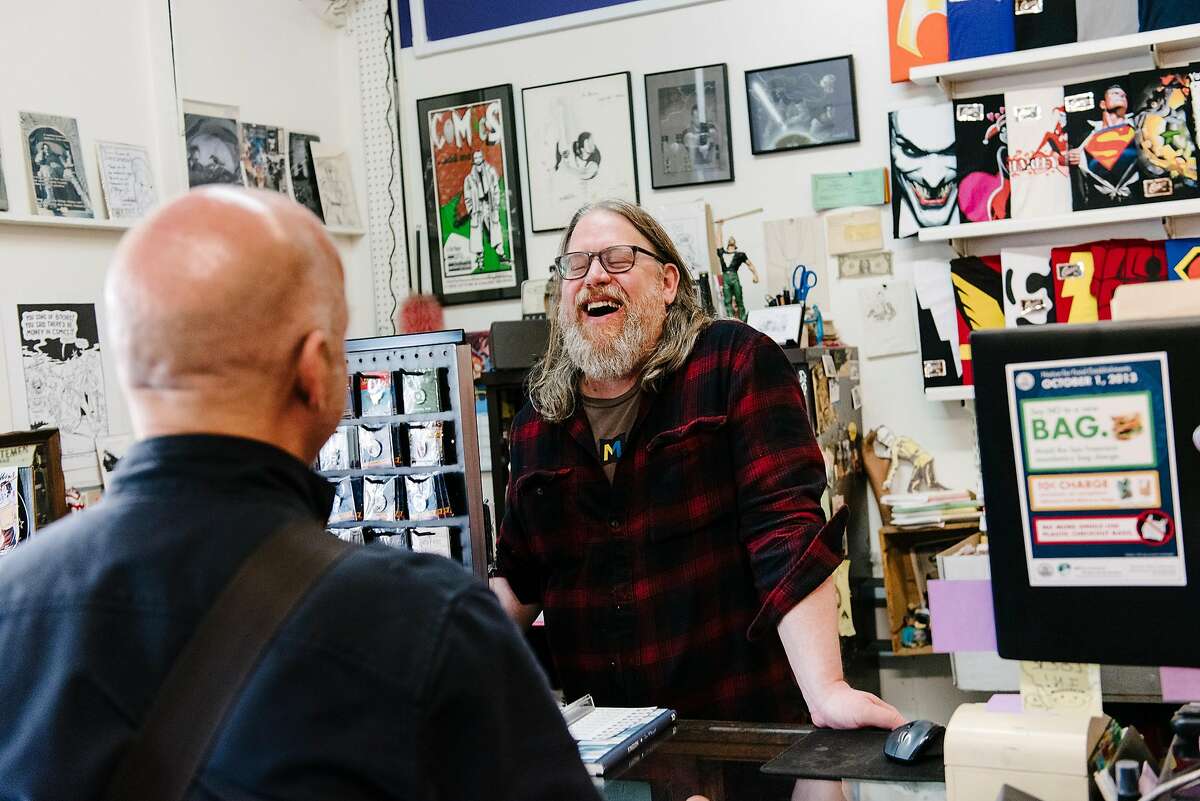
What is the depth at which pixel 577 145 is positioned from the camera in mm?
4891

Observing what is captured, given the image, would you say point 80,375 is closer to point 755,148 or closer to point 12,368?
point 12,368

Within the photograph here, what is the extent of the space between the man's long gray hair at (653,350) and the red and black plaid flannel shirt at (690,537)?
0.03 m

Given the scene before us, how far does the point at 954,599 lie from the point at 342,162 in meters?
4.32

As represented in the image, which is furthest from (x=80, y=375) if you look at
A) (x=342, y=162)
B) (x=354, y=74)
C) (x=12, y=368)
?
(x=354, y=74)

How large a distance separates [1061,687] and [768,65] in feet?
11.9

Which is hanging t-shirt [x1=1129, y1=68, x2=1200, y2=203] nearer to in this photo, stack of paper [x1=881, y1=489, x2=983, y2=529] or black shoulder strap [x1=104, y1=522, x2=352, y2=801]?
stack of paper [x1=881, y1=489, x2=983, y2=529]

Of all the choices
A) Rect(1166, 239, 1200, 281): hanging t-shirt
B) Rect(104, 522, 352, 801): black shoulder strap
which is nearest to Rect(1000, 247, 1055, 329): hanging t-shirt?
Rect(1166, 239, 1200, 281): hanging t-shirt

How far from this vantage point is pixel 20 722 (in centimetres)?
100

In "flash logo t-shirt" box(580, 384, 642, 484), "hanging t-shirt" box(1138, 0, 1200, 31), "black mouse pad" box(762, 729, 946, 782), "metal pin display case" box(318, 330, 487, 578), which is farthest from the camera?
"hanging t-shirt" box(1138, 0, 1200, 31)

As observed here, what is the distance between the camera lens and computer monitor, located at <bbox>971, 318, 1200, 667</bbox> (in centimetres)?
121

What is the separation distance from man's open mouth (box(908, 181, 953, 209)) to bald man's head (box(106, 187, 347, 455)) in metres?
3.53

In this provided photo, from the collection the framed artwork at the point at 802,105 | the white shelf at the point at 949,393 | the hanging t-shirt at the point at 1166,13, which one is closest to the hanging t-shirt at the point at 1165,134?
the hanging t-shirt at the point at 1166,13

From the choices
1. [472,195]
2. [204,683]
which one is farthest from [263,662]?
[472,195]

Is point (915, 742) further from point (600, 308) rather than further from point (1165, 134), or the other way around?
point (1165, 134)
